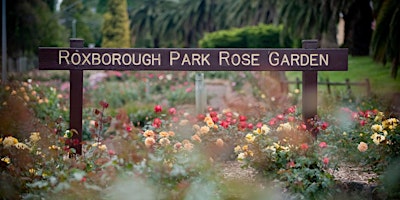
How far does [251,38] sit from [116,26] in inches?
550

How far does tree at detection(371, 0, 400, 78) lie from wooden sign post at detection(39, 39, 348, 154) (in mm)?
7309

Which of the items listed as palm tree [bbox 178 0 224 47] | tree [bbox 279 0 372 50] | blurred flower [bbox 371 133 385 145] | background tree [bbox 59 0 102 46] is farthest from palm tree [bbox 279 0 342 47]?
background tree [bbox 59 0 102 46]

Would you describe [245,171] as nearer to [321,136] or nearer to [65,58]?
[321,136]

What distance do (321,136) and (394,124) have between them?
1.57 meters

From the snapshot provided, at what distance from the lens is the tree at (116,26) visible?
156ft

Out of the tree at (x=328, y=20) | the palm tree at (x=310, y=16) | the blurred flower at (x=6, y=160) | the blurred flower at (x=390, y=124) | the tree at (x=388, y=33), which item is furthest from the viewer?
the tree at (x=328, y=20)

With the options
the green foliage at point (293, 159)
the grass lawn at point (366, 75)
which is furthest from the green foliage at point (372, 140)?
the grass lawn at point (366, 75)

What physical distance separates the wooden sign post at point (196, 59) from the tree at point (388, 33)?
7.31 meters

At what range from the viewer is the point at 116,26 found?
47688 mm

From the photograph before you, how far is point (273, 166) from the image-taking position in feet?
20.4

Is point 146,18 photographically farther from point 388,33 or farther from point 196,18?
point 388,33

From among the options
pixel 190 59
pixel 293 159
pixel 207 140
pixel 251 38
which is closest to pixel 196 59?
pixel 190 59

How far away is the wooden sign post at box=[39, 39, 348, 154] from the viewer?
7938mm

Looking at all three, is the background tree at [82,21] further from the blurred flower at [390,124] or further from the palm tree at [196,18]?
the blurred flower at [390,124]
